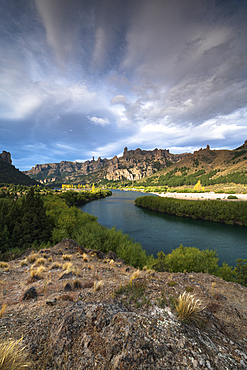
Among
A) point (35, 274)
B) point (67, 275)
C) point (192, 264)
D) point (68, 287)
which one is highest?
point (68, 287)

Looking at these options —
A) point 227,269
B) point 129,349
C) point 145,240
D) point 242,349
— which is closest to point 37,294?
point 129,349

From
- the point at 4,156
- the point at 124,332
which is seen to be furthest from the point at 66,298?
the point at 4,156

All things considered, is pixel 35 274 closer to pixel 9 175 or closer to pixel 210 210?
pixel 210 210

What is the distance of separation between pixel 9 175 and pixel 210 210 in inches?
7188

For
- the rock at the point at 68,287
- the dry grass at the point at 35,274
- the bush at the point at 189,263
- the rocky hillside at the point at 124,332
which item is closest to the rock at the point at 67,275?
the dry grass at the point at 35,274

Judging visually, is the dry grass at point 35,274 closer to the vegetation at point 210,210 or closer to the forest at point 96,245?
the forest at point 96,245

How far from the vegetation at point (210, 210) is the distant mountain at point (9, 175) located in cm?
14312

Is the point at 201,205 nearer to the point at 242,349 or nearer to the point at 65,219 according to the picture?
the point at 65,219

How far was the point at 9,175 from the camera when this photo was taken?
493ft

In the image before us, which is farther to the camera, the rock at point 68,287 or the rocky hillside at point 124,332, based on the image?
the rock at point 68,287

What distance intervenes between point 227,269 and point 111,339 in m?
15.6

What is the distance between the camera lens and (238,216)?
151ft

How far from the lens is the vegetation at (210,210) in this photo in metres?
46.2

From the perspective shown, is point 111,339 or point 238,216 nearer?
point 111,339
